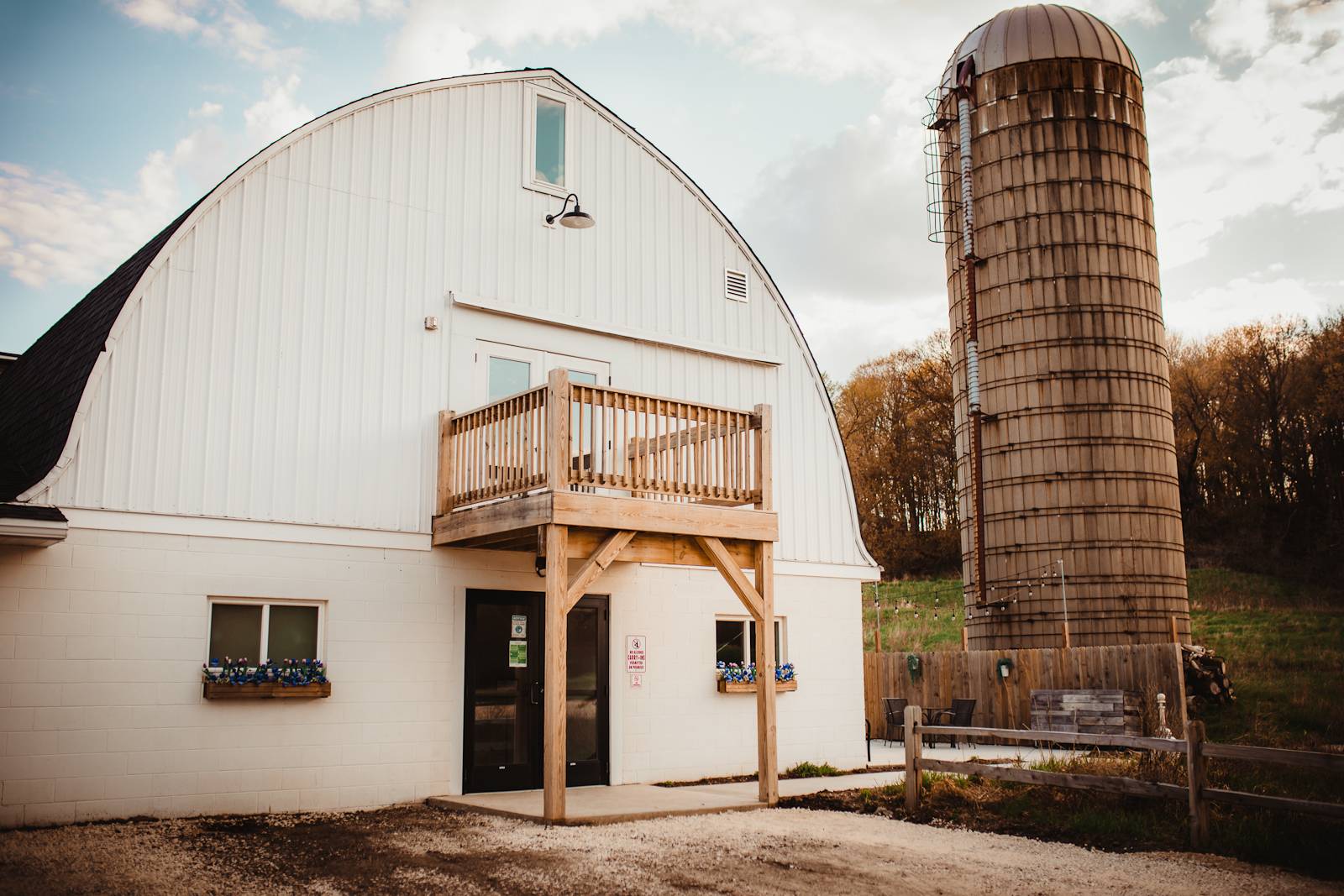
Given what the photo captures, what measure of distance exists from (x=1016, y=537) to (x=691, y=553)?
1163 cm

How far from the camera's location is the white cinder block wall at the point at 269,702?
Answer: 8773 millimetres

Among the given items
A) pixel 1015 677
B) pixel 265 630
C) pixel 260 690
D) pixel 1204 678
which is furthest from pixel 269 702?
pixel 1204 678

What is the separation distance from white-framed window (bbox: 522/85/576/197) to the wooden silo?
1131 cm

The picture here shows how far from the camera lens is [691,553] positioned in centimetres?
1076

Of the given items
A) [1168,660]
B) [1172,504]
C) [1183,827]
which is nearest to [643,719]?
[1183,827]

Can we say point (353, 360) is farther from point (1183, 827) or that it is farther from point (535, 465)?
point (1183, 827)

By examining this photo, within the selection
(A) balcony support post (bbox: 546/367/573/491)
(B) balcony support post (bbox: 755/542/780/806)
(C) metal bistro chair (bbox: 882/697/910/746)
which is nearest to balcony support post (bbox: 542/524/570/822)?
(A) balcony support post (bbox: 546/367/573/491)

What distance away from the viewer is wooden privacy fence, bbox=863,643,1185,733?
1719 cm

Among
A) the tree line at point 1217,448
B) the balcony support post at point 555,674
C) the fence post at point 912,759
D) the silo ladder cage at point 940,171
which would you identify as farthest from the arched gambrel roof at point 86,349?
the tree line at point 1217,448

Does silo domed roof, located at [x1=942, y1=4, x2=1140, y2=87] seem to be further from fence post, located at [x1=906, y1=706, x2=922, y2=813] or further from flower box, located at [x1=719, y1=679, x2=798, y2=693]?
fence post, located at [x1=906, y1=706, x2=922, y2=813]

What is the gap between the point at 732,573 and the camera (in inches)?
420

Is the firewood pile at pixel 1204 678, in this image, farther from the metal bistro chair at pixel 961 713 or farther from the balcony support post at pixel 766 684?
the balcony support post at pixel 766 684

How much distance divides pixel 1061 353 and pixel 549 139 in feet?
38.7

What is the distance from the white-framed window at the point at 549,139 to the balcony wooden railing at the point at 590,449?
3158mm
